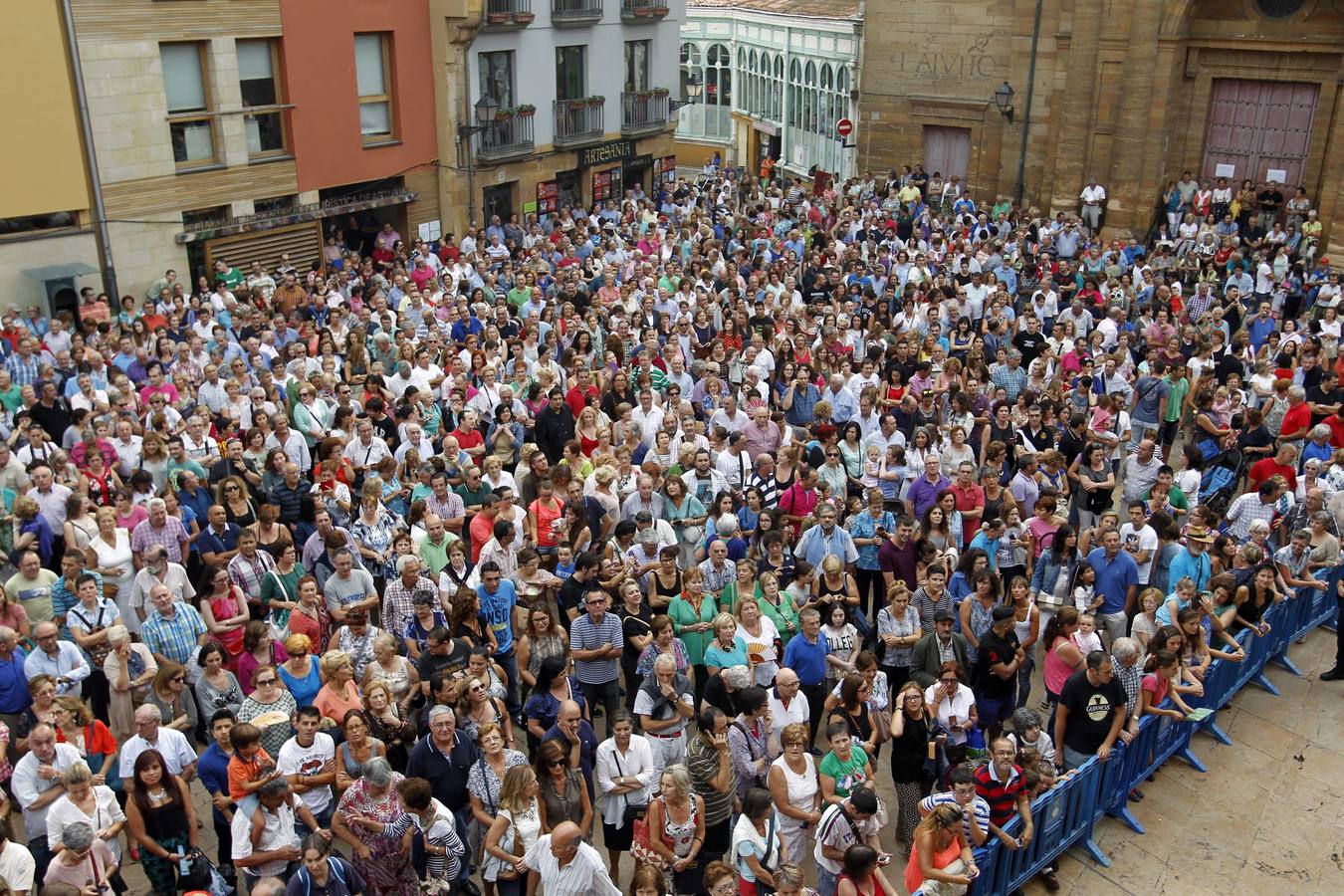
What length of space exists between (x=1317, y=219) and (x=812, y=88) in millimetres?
17080

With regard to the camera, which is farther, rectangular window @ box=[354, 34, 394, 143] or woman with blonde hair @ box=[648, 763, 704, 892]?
rectangular window @ box=[354, 34, 394, 143]

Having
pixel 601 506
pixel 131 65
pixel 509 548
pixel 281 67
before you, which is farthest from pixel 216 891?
pixel 281 67

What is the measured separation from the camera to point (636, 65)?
97.3ft

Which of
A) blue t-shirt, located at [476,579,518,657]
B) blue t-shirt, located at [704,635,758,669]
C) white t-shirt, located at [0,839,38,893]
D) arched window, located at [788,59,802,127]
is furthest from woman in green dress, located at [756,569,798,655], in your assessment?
arched window, located at [788,59,802,127]

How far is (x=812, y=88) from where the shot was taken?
37.3 metres

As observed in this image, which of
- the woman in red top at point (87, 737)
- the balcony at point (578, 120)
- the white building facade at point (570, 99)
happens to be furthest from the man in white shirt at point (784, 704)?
the balcony at point (578, 120)

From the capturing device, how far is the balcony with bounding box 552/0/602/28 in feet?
86.5

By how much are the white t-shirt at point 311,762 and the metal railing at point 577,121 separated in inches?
853

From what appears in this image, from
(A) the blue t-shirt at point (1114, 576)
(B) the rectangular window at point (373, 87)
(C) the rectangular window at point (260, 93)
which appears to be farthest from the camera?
(B) the rectangular window at point (373, 87)

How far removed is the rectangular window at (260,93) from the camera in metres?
20.5

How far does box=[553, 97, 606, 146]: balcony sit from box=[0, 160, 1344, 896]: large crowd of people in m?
10.9

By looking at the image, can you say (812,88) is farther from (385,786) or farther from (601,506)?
(385,786)

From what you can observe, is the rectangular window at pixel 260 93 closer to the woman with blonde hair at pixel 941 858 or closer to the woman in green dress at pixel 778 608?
the woman in green dress at pixel 778 608

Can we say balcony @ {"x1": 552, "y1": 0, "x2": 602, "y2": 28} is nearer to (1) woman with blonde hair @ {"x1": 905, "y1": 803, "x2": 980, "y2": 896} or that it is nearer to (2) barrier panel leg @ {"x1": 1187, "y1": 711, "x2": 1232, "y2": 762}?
(2) barrier panel leg @ {"x1": 1187, "y1": 711, "x2": 1232, "y2": 762}
